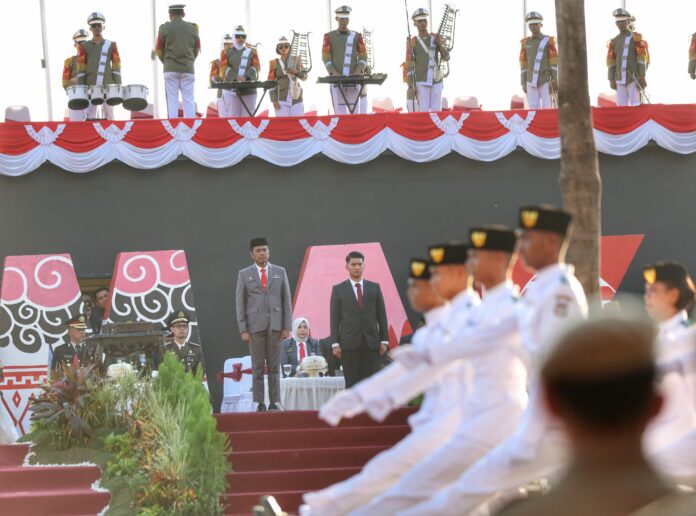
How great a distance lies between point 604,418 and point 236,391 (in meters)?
13.9

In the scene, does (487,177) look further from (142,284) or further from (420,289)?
(420,289)

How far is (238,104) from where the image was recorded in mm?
18266

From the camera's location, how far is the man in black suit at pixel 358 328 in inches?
523

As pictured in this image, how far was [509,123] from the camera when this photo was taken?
57.7ft

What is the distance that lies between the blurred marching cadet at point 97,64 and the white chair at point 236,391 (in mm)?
4070

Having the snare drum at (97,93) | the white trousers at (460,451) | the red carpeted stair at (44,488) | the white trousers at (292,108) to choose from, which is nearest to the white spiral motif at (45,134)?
the snare drum at (97,93)

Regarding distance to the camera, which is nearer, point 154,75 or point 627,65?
point 627,65

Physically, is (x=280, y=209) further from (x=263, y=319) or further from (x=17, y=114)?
(x=263, y=319)

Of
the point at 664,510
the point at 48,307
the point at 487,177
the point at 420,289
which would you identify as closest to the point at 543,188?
the point at 487,177

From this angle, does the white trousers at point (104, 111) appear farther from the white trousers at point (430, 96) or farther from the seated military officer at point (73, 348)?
the white trousers at point (430, 96)

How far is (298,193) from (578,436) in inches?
603

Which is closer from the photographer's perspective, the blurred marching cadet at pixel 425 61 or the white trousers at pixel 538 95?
the blurred marching cadet at pixel 425 61

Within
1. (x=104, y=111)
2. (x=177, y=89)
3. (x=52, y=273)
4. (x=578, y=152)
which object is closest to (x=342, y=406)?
(x=578, y=152)

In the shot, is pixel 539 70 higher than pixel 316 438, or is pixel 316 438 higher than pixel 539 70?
pixel 539 70
